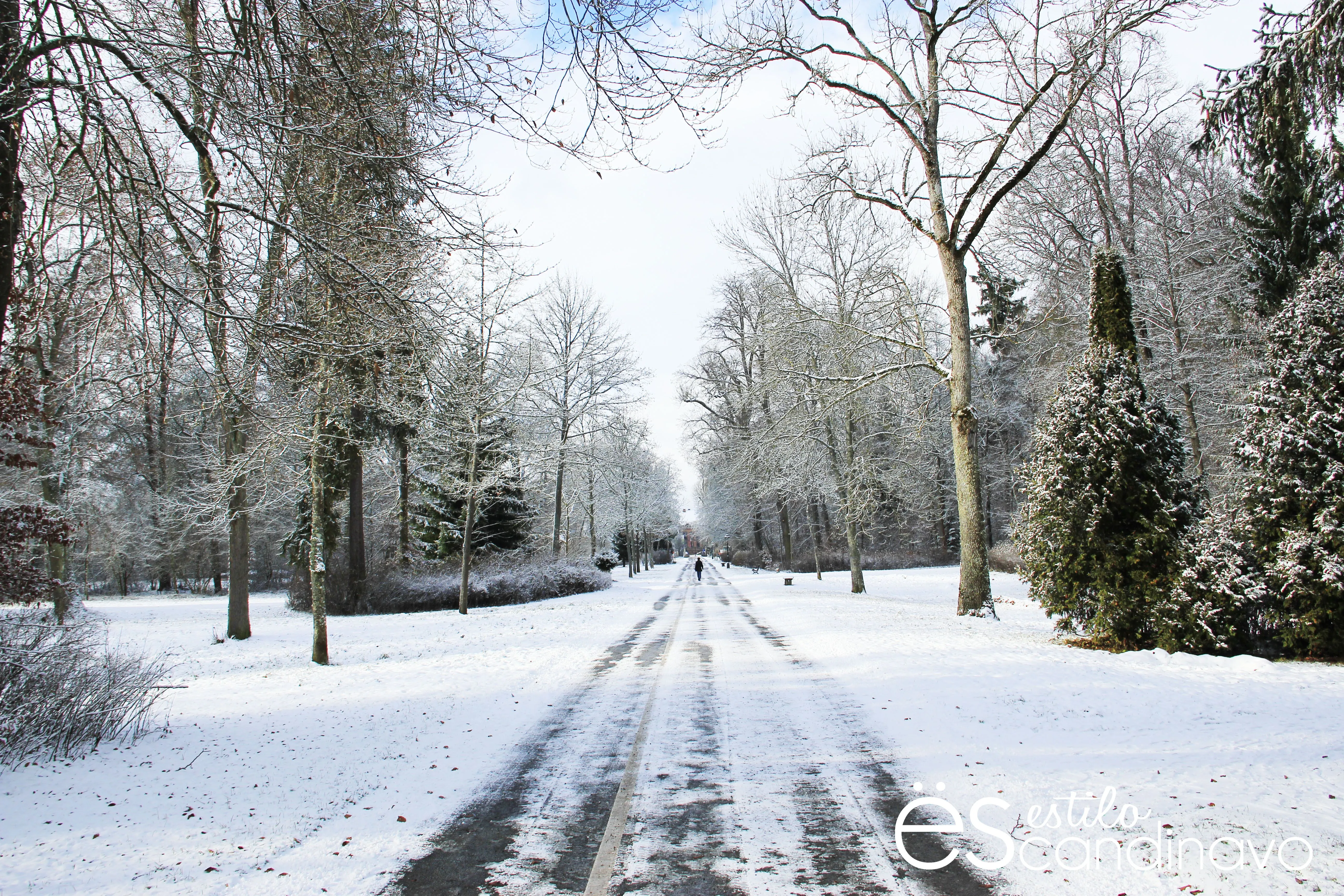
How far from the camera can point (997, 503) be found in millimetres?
53562

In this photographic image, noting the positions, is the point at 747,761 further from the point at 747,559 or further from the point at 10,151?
the point at 747,559

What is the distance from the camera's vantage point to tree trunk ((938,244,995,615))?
12.9 metres

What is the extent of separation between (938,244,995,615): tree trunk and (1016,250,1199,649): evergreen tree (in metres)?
2.70

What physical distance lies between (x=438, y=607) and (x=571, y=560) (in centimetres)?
772

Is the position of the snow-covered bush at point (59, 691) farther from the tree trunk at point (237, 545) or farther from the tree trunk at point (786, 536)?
the tree trunk at point (786, 536)

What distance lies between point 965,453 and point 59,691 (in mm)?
13125

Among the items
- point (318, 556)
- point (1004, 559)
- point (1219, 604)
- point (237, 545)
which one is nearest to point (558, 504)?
point (237, 545)

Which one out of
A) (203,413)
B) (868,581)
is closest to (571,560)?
(868,581)

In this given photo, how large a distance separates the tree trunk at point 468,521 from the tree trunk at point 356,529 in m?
3.03

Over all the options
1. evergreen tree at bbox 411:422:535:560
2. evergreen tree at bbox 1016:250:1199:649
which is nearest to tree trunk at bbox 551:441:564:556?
evergreen tree at bbox 411:422:535:560

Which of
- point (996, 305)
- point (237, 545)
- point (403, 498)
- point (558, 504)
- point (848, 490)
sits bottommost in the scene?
point (237, 545)

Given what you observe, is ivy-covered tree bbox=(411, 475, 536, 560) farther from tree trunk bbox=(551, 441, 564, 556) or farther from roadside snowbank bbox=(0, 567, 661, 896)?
roadside snowbank bbox=(0, 567, 661, 896)

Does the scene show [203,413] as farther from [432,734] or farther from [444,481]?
[444,481]

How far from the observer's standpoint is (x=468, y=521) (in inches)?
732
